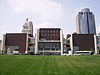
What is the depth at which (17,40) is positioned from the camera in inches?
4028

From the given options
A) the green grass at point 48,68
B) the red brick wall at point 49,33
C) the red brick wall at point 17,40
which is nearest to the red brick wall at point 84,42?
the red brick wall at point 49,33

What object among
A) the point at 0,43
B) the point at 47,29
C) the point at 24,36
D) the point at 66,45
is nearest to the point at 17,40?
the point at 24,36

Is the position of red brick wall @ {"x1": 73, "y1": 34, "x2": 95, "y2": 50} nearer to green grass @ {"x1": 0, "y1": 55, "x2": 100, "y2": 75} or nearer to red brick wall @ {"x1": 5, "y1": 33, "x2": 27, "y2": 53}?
red brick wall @ {"x1": 5, "y1": 33, "x2": 27, "y2": 53}

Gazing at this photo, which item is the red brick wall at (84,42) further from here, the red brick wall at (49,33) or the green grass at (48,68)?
the green grass at (48,68)

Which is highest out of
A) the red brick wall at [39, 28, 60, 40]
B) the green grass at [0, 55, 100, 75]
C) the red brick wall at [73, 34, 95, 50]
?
the red brick wall at [39, 28, 60, 40]

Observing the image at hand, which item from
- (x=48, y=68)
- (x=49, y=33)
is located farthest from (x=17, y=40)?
(x=48, y=68)

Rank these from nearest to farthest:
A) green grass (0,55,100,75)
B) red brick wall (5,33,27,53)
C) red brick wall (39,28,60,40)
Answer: green grass (0,55,100,75), red brick wall (5,33,27,53), red brick wall (39,28,60,40)

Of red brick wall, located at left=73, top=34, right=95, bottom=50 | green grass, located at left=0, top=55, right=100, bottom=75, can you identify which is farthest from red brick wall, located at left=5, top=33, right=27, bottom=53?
green grass, located at left=0, top=55, right=100, bottom=75

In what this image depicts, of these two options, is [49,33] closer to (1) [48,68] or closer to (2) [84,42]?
(2) [84,42]

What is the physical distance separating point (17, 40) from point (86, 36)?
59021 millimetres

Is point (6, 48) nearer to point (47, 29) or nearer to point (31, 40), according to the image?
point (31, 40)

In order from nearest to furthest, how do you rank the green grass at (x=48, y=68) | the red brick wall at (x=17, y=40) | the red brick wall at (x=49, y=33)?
the green grass at (x=48, y=68)
the red brick wall at (x=17, y=40)
the red brick wall at (x=49, y=33)

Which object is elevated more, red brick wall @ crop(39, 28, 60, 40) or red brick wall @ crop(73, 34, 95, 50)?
red brick wall @ crop(39, 28, 60, 40)

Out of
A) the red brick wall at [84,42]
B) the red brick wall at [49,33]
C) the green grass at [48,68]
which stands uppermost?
the red brick wall at [49,33]
